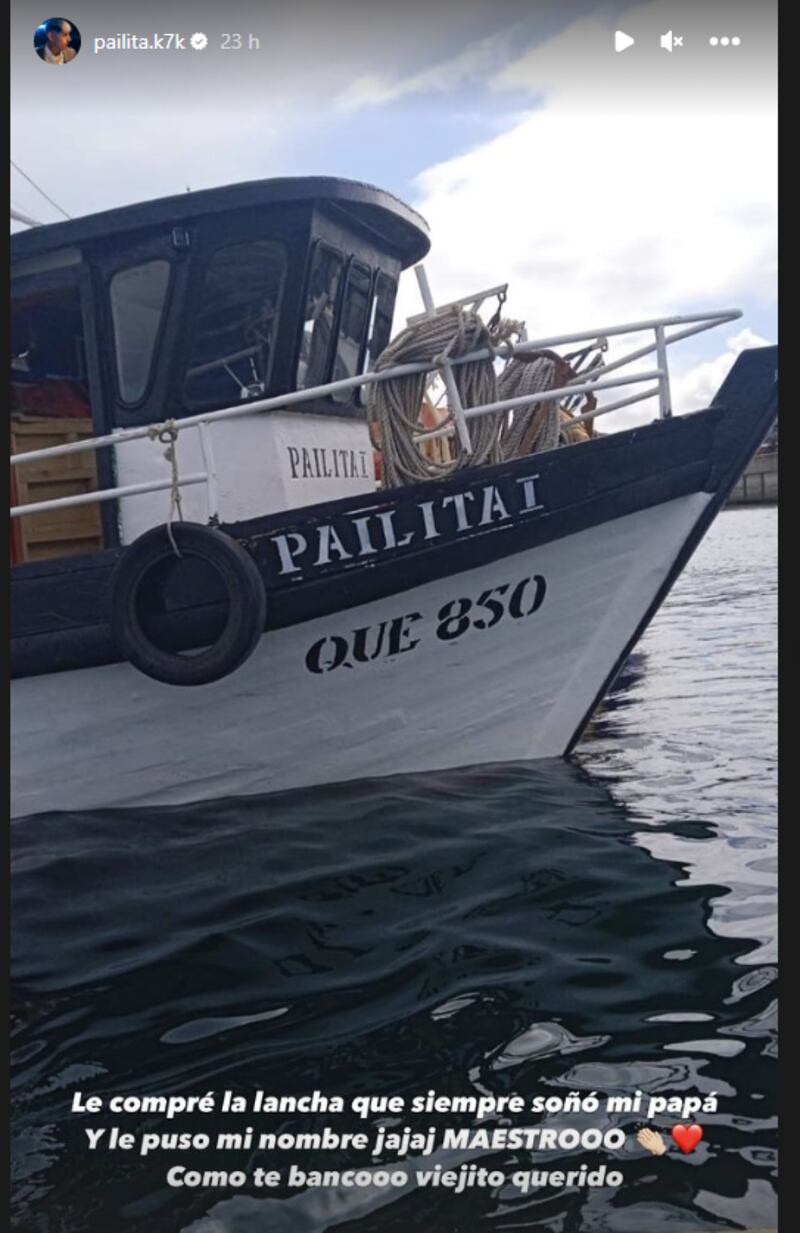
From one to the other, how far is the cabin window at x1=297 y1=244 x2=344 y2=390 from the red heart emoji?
3.87 m

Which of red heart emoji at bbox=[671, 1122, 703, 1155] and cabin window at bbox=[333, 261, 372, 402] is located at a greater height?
cabin window at bbox=[333, 261, 372, 402]

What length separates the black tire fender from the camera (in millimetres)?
4637

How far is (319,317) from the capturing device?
5605 millimetres

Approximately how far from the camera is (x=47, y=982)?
3.45m

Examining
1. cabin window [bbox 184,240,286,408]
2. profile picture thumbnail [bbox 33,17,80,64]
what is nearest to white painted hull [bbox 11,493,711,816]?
cabin window [bbox 184,240,286,408]

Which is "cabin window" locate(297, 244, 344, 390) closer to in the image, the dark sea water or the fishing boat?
the fishing boat

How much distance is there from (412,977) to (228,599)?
1.98 metres

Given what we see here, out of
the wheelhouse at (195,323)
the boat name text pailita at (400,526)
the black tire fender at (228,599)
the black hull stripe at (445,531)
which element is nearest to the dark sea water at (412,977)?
the black tire fender at (228,599)

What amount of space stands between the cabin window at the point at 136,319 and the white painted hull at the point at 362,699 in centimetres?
139

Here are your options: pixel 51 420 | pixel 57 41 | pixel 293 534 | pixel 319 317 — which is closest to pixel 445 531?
pixel 293 534

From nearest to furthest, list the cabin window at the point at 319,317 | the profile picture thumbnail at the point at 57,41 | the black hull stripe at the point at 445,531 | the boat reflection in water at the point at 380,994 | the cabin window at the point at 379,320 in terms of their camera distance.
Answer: the boat reflection in water at the point at 380,994, the profile picture thumbnail at the point at 57,41, the black hull stripe at the point at 445,531, the cabin window at the point at 319,317, the cabin window at the point at 379,320

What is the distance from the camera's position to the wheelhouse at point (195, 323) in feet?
17.0

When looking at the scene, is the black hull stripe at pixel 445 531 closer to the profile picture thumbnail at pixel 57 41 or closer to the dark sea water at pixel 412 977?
the dark sea water at pixel 412 977

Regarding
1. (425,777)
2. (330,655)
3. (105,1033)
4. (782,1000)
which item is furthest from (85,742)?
(782,1000)
